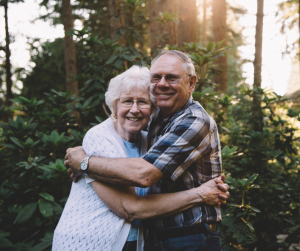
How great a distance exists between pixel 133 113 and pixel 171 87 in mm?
375

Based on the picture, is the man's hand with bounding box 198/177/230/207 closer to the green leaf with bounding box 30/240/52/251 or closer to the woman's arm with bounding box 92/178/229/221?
the woman's arm with bounding box 92/178/229/221

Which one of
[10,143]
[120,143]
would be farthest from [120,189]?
[10,143]

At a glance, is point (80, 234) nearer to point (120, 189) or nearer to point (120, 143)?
point (120, 189)

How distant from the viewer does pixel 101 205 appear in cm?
179

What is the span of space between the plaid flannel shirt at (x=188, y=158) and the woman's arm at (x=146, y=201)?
0.07 meters

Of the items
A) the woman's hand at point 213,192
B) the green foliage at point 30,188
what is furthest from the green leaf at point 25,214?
the woman's hand at point 213,192

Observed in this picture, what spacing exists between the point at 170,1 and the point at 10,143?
5079mm

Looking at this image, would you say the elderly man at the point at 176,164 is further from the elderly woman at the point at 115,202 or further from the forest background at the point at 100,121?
the forest background at the point at 100,121

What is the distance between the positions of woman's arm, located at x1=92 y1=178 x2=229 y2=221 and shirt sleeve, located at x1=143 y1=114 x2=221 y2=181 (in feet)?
0.64

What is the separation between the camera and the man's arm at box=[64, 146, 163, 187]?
156 cm

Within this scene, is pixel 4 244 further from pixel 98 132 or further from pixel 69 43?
pixel 69 43

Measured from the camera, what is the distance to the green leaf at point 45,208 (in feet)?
8.71

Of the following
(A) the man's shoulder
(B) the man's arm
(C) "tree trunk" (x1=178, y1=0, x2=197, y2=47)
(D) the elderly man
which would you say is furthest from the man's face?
(C) "tree trunk" (x1=178, y1=0, x2=197, y2=47)

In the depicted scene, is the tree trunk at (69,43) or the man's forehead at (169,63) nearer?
the man's forehead at (169,63)
